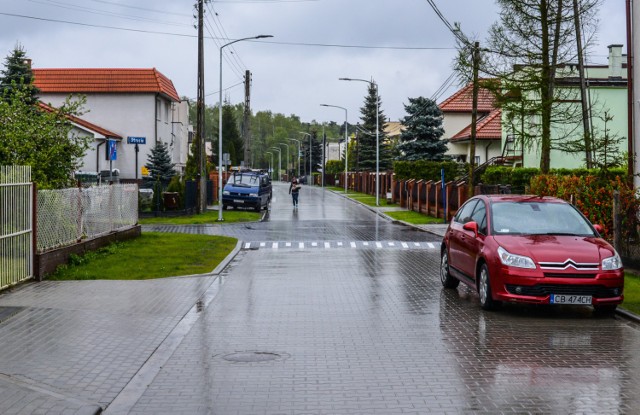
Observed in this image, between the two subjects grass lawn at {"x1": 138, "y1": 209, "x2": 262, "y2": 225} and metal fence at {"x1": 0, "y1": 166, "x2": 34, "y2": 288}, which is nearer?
metal fence at {"x1": 0, "y1": 166, "x2": 34, "y2": 288}

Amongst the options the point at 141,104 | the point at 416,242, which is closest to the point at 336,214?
the point at 416,242

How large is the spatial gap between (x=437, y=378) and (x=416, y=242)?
1786 centimetres

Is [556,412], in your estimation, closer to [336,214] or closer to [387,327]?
[387,327]

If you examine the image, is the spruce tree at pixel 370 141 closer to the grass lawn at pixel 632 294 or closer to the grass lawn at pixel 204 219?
the grass lawn at pixel 204 219

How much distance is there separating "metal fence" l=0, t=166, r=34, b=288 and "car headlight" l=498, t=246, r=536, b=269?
297 inches

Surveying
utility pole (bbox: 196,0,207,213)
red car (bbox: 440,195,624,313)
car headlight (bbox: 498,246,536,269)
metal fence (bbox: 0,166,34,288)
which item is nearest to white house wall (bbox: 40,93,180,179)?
utility pole (bbox: 196,0,207,213)

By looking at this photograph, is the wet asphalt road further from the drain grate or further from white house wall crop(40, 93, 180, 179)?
white house wall crop(40, 93, 180, 179)

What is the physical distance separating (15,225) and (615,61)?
43.4 meters

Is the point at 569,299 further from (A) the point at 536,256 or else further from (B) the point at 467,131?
(B) the point at 467,131

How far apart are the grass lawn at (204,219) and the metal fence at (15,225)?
61.8ft

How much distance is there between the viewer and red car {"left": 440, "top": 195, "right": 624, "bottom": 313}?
11391 millimetres

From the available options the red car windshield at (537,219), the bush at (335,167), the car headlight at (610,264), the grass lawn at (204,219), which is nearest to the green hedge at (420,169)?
the grass lawn at (204,219)

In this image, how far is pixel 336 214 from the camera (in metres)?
41.4

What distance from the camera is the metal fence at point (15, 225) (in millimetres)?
13406
